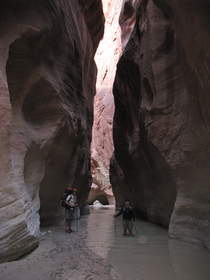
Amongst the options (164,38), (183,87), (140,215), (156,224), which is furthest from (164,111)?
(140,215)

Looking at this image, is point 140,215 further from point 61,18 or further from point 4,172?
point 4,172

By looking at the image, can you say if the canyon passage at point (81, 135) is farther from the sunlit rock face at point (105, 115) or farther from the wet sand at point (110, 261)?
the sunlit rock face at point (105, 115)

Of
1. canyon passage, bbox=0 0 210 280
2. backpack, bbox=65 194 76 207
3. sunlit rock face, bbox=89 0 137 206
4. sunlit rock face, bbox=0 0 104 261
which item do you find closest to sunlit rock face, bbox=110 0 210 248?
canyon passage, bbox=0 0 210 280

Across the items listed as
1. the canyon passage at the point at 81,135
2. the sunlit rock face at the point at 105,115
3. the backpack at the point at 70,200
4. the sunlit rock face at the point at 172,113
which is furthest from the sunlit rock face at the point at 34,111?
the sunlit rock face at the point at 105,115

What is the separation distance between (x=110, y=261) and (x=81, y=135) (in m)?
8.22

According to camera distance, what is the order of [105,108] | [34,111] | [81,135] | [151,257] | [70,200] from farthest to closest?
1. [105,108]
2. [81,135]
3. [70,200]
4. [34,111]
5. [151,257]

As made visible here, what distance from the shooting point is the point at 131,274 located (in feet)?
17.0

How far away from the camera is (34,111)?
905 cm

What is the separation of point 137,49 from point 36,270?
33.6 ft

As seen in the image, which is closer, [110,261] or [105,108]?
[110,261]

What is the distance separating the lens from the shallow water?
5.21 m

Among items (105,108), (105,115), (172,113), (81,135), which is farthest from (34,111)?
(105,108)

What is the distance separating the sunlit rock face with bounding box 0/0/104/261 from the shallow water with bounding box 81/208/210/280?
5.98ft

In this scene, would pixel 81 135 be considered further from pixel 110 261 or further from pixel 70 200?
pixel 110 261
